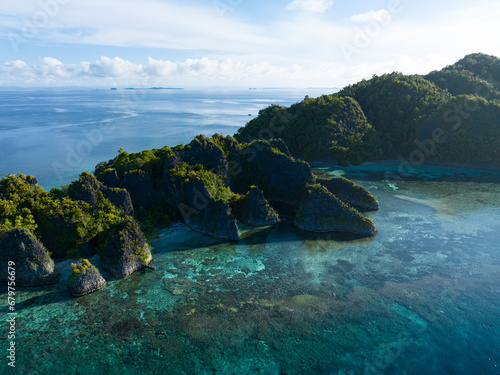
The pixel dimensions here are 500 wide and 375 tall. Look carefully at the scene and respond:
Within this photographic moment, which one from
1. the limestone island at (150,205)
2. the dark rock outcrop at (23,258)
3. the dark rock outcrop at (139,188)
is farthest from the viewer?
the dark rock outcrop at (139,188)

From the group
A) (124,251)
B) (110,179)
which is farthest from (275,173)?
(124,251)

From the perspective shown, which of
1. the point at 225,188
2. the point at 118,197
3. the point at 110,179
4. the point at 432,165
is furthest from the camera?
the point at 432,165

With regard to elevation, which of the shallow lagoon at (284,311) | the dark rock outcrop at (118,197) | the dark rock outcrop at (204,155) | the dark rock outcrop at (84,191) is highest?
the dark rock outcrop at (204,155)

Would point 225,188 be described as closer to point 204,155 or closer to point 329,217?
point 204,155

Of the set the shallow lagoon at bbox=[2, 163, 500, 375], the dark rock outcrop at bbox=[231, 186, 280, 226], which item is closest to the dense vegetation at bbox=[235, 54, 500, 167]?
the dark rock outcrop at bbox=[231, 186, 280, 226]

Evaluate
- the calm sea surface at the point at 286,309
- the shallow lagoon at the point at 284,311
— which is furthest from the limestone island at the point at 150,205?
the shallow lagoon at the point at 284,311

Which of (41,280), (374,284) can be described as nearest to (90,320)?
(41,280)

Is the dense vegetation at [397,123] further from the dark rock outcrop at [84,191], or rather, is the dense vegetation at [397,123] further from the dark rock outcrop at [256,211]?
the dark rock outcrop at [84,191]

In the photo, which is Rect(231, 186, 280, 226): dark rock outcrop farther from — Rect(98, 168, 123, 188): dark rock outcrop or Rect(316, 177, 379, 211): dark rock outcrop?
Rect(98, 168, 123, 188): dark rock outcrop
